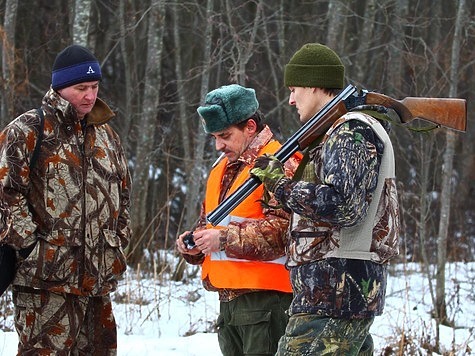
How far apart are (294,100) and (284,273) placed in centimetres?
85

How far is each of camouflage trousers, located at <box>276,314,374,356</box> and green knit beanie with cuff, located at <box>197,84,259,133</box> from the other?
1.09 m

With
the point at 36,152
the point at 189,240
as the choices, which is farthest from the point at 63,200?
the point at 189,240

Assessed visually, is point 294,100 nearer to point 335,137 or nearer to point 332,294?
point 335,137

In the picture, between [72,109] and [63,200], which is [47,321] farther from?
[72,109]

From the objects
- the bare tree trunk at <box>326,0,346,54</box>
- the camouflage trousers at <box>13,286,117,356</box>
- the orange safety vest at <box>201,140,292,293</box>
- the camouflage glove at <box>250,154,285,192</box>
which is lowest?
the camouflage trousers at <box>13,286,117,356</box>

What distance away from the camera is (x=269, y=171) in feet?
11.0

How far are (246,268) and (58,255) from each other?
36.0 inches

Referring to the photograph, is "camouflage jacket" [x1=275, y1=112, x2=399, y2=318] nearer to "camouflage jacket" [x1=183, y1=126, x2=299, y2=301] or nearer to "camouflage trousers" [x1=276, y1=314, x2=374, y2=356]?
"camouflage trousers" [x1=276, y1=314, x2=374, y2=356]

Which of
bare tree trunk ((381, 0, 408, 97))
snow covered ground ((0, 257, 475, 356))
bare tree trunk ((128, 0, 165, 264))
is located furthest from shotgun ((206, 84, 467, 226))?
bare tree trunk ((381, 0, 408, 97))

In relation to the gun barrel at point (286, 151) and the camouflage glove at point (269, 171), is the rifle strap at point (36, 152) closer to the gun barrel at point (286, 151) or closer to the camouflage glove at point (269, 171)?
the gun barrel at point (286, 151)

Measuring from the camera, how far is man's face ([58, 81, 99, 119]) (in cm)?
438

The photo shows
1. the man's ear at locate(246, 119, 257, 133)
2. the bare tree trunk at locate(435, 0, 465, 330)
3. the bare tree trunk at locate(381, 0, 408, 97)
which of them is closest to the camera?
the man's ear at locate(246, 119, 257, 133)

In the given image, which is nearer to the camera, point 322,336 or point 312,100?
point 322,336

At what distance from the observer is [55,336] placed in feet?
13.9
